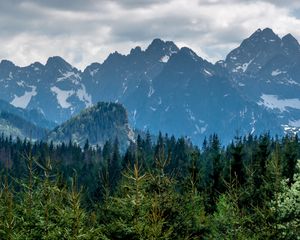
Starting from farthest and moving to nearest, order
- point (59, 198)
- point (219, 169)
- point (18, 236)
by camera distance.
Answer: point (219, 169), point (59, 198), point (18, 236)

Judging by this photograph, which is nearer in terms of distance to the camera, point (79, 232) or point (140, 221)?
point (79, 232)

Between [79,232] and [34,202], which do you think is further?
[34,202]

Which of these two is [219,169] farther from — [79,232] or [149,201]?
[79,232]

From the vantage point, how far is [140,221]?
2755 centimetres

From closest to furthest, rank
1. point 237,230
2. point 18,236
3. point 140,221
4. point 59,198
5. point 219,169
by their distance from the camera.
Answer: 1. point 18,236
2. point 140,221
3. point 59,198
4. point 237,230
5. point 219,169

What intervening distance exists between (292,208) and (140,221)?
13419 millimetres

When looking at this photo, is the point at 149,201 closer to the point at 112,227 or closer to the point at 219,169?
the point at 112,227

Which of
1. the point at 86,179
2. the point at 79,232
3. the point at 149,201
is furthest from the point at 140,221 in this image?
the point at 86,179

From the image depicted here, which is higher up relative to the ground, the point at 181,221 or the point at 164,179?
the point at 164,179

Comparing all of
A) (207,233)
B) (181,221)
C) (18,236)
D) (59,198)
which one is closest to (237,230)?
(181,221)

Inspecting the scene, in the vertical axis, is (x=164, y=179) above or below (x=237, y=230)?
above

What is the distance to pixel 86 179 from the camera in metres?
184

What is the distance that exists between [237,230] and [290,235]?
3.79 m

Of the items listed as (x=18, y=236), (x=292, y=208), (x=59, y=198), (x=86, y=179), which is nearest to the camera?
(x=18, y=236)
